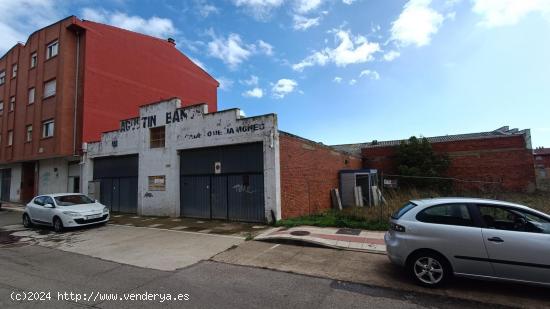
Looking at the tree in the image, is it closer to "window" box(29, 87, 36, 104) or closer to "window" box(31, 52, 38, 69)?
"window" box(29, 87, 36, 104)

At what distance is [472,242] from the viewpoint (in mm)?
5105

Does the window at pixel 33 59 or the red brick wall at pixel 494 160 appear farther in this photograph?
the window at pixel 33 59

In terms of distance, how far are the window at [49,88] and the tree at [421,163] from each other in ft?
82.3

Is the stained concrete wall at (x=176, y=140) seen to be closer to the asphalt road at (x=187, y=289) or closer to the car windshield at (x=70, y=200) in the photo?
the car windshield at (x=70, y=200)

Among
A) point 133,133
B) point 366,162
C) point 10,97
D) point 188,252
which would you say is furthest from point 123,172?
point 366,162

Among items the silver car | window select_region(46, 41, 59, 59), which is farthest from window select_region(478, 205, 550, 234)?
window select_region(46, 41, 59, 59)

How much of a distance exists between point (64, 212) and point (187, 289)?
917cm

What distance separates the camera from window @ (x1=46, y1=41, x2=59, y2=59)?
20.8 meters

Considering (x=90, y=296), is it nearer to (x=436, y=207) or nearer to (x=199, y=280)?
(x=199, y=280)

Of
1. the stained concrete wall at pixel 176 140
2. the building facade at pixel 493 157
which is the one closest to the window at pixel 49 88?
the stained concrete wall at pixel 176 140

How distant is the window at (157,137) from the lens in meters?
16.2

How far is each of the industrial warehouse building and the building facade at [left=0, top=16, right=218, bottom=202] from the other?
2.49 metres

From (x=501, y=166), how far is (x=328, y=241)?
20.5 meters

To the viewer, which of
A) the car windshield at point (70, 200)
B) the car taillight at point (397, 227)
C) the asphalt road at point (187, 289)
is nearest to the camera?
the asphalt road at point (187, 289)
